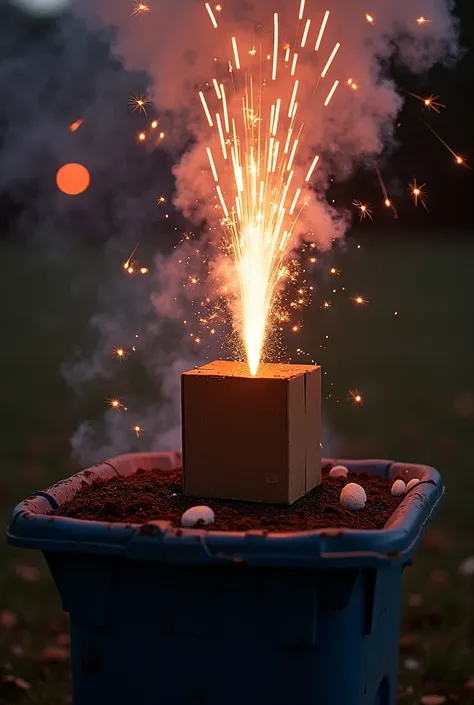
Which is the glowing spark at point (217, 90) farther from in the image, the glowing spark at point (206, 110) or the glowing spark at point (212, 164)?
the glowing spark at point (212, 164)

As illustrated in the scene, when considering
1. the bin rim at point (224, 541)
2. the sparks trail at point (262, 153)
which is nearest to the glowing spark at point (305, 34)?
the sparks trail at point (262, 153)

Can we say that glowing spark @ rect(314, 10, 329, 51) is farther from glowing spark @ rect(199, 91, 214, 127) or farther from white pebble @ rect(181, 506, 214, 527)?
white pebble @ rect(181, 506, 214, 527)

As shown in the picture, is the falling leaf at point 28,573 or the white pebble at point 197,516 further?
the falling leaf at point 28,573

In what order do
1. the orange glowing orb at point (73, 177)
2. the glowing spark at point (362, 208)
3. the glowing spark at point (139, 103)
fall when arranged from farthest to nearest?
the orange glowing orb at point (73, 177)
the glowing spark at point (139, 103)
the glowing spark at point (362, 208)

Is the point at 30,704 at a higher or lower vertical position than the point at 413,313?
lower

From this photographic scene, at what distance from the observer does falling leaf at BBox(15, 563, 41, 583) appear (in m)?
4.53

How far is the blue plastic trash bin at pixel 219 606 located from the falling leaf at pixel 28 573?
1.92 meters

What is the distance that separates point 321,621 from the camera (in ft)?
8.04

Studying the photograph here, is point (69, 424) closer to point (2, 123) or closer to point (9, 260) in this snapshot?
point (2, 123)

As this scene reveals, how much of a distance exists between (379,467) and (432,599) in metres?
1.29

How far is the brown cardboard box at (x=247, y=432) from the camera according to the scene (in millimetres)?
2730

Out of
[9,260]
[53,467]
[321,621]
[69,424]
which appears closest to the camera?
[321,621]

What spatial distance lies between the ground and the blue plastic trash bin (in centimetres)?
109

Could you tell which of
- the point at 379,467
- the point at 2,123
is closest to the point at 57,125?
the point at 2,123
